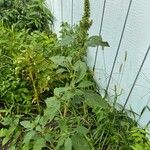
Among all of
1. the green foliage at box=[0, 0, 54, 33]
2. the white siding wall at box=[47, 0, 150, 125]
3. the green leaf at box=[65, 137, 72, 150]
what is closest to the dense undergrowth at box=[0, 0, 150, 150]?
the green leaf at box=[65, 137, 72, 150]

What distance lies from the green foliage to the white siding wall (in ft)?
3.08

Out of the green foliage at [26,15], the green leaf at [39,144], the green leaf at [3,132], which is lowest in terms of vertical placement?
the green leaf at [3,132]

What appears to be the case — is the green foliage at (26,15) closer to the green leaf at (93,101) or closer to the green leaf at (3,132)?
the green leaf at (3,132)

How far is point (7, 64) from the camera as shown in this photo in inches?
99.9

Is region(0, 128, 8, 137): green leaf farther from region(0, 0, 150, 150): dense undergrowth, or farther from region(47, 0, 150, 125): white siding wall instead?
region(47, 0, 150, 125): white siding wall

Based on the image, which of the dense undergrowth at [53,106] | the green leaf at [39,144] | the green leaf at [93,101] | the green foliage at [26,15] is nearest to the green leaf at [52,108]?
the dense undergrowth at [53,106]

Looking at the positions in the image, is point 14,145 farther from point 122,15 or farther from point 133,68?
point 122,15

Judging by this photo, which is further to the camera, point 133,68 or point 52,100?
point 133,68

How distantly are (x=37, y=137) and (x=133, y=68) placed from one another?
0.67m

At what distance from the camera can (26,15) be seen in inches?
131

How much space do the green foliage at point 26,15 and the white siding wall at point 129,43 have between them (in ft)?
3.08

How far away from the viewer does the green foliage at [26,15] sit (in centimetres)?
324

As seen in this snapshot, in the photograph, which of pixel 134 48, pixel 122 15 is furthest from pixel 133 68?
pixel 122 15

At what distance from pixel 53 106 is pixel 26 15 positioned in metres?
1.83
